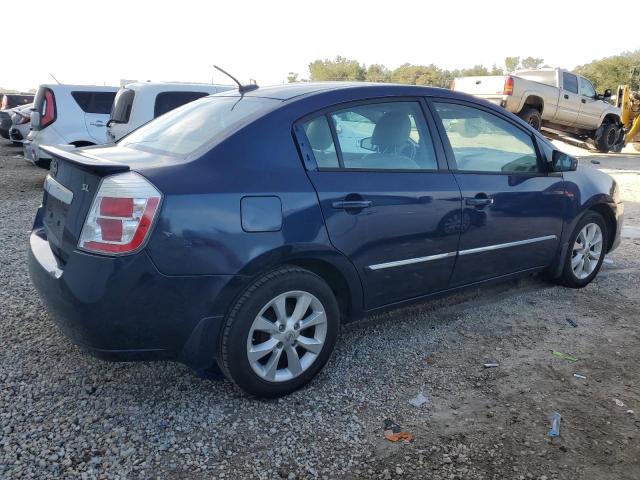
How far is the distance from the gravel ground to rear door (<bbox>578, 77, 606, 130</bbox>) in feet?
46.9

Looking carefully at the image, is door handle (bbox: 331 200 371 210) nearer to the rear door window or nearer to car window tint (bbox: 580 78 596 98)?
the rear door window

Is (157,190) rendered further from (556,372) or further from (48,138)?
(48,138)

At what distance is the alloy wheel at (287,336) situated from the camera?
2.78 metres

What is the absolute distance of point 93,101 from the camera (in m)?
9.25

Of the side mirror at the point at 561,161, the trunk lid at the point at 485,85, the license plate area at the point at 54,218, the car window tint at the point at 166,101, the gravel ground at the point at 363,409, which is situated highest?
the trunk lid at the point at 485,85

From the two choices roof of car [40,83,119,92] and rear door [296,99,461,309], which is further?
roof of car [40,83,119,92]

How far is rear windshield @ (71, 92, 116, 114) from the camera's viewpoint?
916 cm

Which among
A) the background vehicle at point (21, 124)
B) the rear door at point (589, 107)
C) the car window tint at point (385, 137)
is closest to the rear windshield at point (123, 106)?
the car window tint at point (385, 137)

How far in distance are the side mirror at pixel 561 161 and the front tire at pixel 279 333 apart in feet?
7.56

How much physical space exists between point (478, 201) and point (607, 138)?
16.7 m

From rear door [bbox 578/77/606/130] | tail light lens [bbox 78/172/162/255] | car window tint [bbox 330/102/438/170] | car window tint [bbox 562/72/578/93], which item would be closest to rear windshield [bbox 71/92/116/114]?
car window tint [bbox 330/102/438/170]

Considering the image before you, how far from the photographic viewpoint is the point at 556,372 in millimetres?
3289

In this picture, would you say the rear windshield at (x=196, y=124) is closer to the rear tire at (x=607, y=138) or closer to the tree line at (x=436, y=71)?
the rear tire at (x=607, y=138)

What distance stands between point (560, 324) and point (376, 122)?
2080mm
